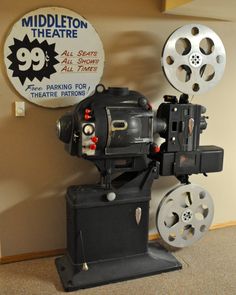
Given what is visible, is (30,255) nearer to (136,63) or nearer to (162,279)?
(162,279)

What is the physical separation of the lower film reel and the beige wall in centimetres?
56

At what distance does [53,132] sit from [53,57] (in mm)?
488

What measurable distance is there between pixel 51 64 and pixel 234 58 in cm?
143

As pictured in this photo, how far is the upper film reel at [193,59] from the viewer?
2.24 meters

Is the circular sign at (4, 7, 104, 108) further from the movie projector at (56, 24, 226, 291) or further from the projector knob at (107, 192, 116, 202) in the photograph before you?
the projector knob at (107, 192, 116, 202)

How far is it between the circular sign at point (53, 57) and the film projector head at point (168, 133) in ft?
0.82

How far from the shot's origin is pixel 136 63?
2.46 meters

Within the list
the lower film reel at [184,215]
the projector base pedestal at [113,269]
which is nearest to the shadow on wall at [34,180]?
the projector base pedestal at [113,269]

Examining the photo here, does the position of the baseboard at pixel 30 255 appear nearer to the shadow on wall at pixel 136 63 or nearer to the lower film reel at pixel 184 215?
the lower film reel at pixel 184 215

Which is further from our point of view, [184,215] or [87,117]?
[184,215]

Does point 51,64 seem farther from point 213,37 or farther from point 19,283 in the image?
point 19,283

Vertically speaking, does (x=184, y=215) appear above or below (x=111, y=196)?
below

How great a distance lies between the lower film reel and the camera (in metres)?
2.45

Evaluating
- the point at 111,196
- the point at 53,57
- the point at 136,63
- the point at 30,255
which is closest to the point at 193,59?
the point at 136,63
